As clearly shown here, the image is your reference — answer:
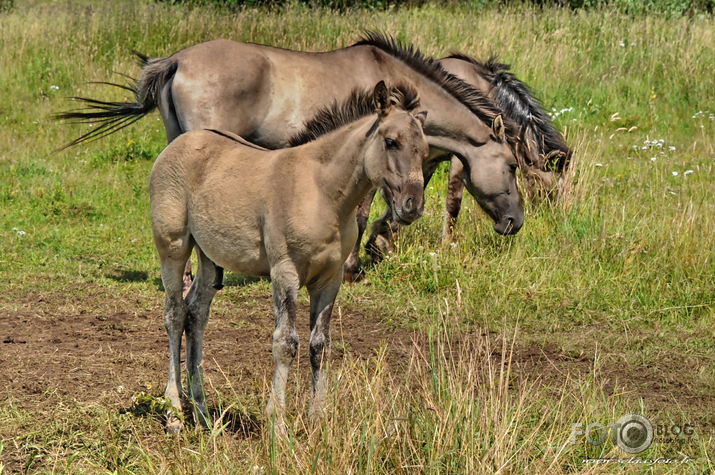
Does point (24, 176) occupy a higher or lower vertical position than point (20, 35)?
lower

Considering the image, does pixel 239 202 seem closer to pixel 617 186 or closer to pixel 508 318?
pixel 508 318

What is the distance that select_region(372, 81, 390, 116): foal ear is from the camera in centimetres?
459

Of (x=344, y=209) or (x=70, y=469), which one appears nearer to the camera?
(x=70, y=469)

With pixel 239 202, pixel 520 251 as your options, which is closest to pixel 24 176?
pixel 520 251

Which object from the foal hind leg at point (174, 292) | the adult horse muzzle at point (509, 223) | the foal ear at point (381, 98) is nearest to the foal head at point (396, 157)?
the foal ear at point (381, 98)

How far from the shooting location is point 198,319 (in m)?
5.24

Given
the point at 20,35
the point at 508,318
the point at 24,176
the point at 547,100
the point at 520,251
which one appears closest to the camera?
the point at 508,318

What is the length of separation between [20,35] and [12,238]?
5935 mm

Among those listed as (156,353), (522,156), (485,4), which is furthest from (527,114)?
(485,4)

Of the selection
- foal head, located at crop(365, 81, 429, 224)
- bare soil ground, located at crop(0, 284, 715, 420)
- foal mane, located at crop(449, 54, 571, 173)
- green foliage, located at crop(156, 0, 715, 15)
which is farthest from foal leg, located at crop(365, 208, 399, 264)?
green foliage, located at crop(156, 0, 715, 15)

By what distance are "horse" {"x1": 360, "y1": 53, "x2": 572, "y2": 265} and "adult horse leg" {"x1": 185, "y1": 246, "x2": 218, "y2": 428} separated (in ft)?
10.7

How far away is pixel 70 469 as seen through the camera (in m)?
4.29

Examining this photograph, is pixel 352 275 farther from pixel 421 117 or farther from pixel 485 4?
pixel 485 4

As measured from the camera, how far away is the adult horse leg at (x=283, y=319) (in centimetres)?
470
